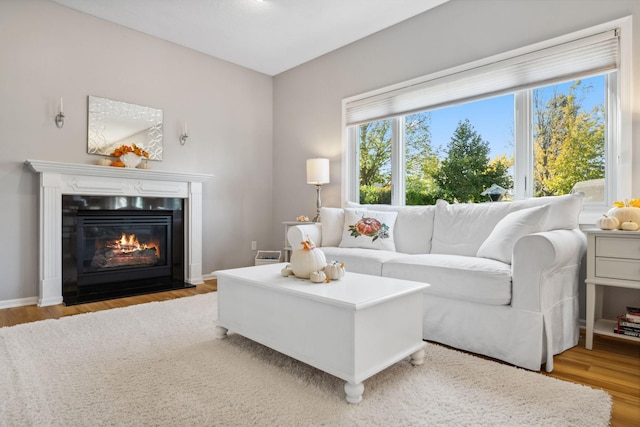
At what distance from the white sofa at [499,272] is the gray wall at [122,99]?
6.82ft

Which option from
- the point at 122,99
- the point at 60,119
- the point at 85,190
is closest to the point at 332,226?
the point at 85,190

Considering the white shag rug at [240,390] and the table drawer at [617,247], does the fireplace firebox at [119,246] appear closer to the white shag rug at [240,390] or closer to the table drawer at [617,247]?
the white shag rug at [240,390]

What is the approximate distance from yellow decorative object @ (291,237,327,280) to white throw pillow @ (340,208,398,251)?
1218 mm

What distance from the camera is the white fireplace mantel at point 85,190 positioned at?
3090 millimetres

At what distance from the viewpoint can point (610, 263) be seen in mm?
2051

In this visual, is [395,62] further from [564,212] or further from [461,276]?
[461,276]

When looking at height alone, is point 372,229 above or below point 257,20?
below

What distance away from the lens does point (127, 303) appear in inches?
123

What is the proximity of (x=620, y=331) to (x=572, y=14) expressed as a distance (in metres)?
2.12

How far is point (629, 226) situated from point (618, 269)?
24cm

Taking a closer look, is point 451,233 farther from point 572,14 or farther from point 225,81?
point 225,81

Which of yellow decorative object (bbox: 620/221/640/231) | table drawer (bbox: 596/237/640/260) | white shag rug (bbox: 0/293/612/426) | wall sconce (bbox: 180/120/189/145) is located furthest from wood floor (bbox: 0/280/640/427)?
wall sconce (bbox: 180/120/189/145)

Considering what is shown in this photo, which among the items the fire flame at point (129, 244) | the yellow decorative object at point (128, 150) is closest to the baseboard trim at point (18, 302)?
the fire flame at point (129, 244)

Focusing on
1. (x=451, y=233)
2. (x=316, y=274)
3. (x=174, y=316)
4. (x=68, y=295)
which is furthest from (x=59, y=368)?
(x=451, y=233)
